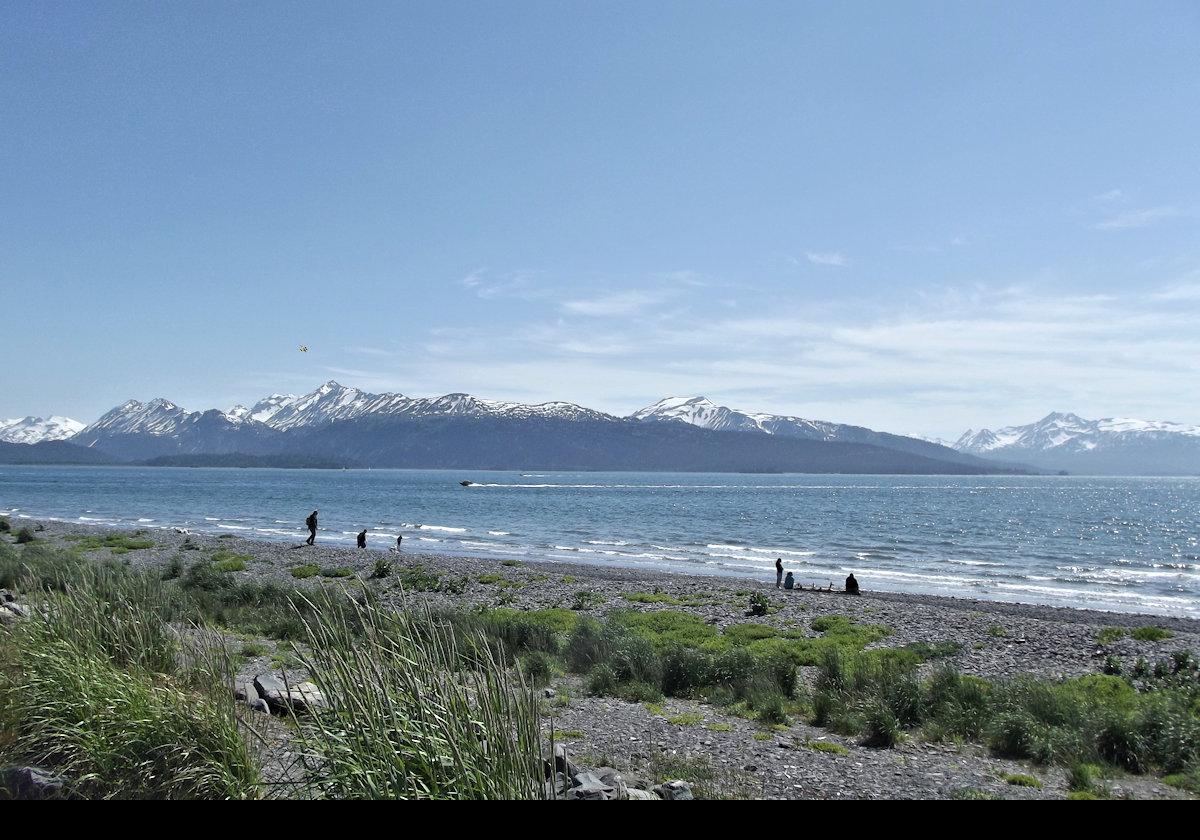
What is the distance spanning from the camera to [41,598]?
25.4ft

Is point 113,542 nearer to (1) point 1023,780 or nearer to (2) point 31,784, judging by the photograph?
(2) point 31,784

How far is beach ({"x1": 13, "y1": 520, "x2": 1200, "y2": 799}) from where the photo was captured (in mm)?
7465

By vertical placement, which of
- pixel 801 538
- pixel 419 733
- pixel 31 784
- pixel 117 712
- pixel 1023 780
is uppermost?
pixel 419 733

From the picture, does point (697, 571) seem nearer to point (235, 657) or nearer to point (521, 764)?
point (235, 657)

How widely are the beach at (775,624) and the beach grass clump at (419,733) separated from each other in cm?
58

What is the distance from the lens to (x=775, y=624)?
19.8 metres

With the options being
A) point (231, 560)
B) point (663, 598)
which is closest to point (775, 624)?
point (663, 598)

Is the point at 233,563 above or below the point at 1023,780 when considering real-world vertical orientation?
below

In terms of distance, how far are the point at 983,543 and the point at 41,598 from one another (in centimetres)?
5561

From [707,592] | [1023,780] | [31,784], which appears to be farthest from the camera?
[707,592]

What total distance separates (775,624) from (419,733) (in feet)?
55.4

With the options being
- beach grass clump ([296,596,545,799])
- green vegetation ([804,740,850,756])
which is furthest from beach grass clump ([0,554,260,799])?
green vegetation ([804,740,850,756])

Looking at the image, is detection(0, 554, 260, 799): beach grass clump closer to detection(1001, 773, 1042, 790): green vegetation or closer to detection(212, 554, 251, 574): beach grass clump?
detection(1001, 773, 1042, 790): green vegetation

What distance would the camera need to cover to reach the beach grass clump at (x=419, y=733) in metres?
4.25
